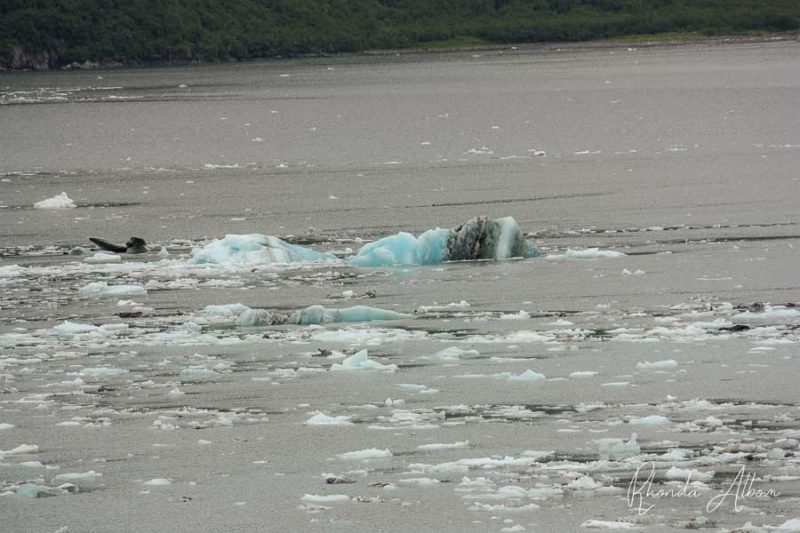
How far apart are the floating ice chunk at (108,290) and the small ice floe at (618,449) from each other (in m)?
8.08

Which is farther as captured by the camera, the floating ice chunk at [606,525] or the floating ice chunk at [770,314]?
the floating ice chunk at [770,314]

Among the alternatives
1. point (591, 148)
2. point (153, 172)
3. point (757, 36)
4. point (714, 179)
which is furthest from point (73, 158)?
point (757, 36)

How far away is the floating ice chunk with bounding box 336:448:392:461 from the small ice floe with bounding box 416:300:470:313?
16.9ft

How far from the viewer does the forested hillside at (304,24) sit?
165 metres

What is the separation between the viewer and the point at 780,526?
7.48 meters

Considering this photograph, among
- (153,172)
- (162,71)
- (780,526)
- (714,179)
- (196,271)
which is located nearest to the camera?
(780,526)

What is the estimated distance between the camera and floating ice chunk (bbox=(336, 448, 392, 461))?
30.0 ft

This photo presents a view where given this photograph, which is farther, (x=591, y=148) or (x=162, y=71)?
(x=162, y=71)

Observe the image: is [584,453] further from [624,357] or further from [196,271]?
[196,271]

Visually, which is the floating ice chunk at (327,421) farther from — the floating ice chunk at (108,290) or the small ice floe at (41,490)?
the floating ice chunk at (108,290)

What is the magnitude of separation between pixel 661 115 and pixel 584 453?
145 ft

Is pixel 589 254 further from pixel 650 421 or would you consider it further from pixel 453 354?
pixel 650 421

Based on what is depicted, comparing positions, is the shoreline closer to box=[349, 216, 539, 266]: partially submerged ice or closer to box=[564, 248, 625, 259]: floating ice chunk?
box=[564, 248, 625, 259]: floating ice chunk

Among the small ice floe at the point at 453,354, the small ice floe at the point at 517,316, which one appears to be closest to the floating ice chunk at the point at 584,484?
the small ice floe at the point at 453,354
